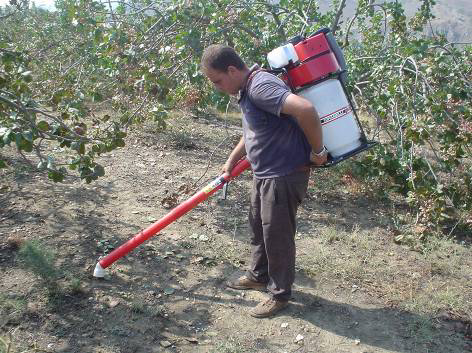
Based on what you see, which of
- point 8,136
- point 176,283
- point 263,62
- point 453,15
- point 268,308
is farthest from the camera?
point 453,15

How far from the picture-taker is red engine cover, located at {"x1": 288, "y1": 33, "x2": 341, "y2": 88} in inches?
99.0

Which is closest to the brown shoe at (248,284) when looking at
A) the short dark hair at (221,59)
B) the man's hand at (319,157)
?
the man's hand at (319,157)

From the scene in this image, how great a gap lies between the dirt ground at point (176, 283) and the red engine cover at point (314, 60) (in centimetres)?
142

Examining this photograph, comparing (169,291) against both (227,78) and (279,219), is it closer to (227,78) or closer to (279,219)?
(279,219)

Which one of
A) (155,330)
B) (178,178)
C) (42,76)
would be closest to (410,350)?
(155,330)

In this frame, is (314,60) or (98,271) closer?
(314,60)

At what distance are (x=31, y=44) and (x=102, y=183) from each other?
4028mm

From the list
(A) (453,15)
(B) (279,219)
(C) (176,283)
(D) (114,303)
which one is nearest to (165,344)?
(D) (114,303)

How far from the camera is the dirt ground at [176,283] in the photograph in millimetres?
2650

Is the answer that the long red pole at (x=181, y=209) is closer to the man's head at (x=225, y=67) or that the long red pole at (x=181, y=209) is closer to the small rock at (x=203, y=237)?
the man's head at (x=225, y=67)

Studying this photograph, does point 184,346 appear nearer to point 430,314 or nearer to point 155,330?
point 155,330

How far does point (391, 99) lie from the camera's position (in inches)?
155

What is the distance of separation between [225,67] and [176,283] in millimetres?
1485

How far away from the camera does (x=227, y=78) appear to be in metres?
2.50
